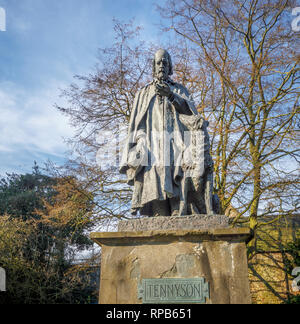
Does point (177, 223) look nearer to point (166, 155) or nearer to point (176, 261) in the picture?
point (176, 261)

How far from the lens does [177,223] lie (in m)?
4.20

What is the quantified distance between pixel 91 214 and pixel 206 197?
7.77m

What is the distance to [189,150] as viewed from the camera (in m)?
4.73

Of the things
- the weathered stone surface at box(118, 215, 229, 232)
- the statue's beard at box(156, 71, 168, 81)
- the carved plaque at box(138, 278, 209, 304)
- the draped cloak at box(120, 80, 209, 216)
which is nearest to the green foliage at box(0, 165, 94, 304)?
the draped cloak at box(120, 80, 209, 216)

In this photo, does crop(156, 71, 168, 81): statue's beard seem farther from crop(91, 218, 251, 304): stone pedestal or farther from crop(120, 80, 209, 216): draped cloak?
crop(91, 218, 251, 304): stone pedestal

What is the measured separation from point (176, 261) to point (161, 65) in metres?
3.01

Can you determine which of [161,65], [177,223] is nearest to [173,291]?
[177,223]

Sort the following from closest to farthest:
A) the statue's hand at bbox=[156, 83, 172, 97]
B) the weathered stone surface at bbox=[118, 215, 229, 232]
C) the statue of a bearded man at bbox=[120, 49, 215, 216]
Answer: the weathered stone surface at bbox=[118, 215, 229, 232] < the statue of a bearded man at bbox=[120, 49, 215, 216] < the statue's hand at bbox=[156, 83, 172, 97]

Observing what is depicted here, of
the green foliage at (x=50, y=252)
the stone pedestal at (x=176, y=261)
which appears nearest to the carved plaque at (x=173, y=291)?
the stone pedestal at (x=176, y=261)

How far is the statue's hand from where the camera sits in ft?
16.4

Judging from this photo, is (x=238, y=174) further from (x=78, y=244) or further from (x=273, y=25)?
(x=78, y=244)

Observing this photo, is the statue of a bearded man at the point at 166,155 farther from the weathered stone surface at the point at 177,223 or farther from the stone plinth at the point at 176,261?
the stone plinth at the point at 176,261

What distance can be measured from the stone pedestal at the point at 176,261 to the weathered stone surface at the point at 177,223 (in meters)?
0.13
